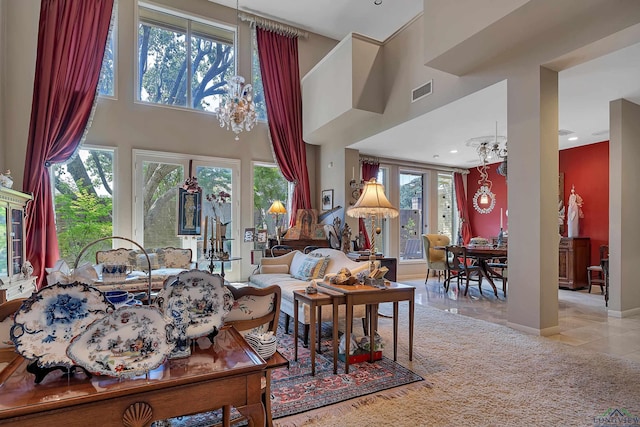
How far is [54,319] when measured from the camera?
113 centimetres

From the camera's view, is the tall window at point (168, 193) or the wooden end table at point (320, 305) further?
the tall window at point (168, 193)

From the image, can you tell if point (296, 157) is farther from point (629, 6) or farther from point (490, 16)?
point (629, 6)

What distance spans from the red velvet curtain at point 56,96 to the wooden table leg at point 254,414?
5.19m

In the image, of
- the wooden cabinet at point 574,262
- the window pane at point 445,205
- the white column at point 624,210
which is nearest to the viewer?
the white column at point 624,210

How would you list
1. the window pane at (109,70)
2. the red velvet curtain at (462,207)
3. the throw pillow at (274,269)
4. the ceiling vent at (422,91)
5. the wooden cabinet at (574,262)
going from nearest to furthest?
the ceiling vent at (422,91) → the throw pillow at (274,269) → the window pane at (109,70) → the wooden cabinet at (574,262) → the red velvet curtain at (462,207)

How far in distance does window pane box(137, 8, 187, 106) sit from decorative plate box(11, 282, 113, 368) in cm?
578

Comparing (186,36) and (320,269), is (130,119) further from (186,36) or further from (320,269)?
(320,269)

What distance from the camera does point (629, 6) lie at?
2.86 metres

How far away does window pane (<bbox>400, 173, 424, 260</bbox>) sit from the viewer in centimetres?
816

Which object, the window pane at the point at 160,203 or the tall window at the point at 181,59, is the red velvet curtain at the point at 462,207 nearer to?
the tall window at the point at 181,59

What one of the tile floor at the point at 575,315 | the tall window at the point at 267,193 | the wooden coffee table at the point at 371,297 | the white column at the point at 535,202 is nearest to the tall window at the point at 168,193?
the tall window at the point at 267,193

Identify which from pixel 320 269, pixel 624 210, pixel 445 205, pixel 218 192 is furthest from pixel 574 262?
pixel 218 192

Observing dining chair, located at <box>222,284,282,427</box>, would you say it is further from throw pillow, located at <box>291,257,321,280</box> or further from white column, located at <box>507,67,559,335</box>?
white column, located at <box>507,67,559,335</box>

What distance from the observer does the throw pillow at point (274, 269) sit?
4.92 meters
